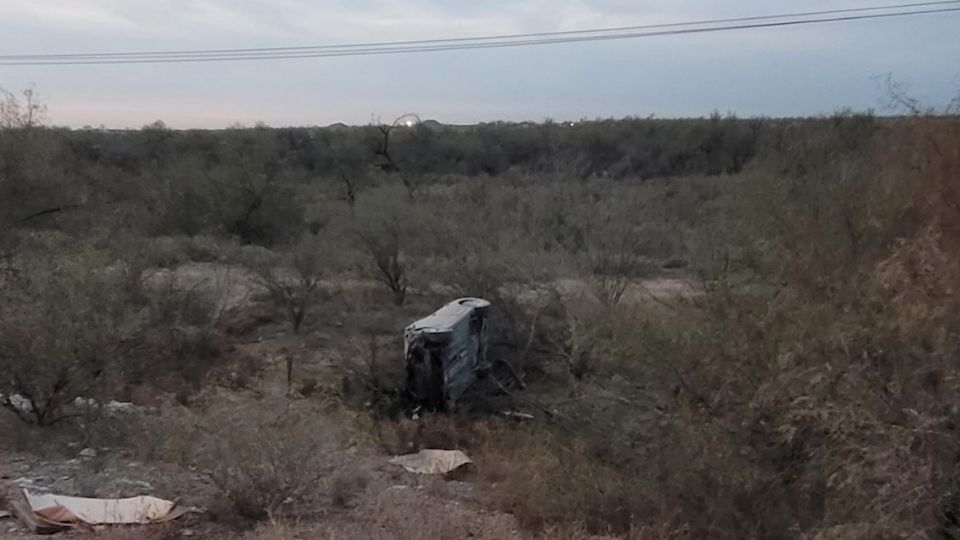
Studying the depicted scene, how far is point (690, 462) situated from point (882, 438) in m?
1.99

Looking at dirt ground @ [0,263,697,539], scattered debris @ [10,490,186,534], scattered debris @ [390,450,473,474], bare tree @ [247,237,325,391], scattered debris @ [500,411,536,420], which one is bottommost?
scattered debris @ [500,411,536,420]

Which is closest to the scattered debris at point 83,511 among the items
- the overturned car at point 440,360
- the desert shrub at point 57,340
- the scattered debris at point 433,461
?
the scattered debris at point 433,461

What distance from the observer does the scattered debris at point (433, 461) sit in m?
11.8

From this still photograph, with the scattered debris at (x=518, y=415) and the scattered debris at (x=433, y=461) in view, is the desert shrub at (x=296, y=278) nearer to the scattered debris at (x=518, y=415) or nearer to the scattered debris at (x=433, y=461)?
the scattered debris at (x=518, y=415)

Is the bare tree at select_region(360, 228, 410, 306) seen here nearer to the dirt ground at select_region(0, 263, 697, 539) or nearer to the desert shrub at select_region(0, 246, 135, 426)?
the dirt ground at select_region(0, 263, 697, 539)

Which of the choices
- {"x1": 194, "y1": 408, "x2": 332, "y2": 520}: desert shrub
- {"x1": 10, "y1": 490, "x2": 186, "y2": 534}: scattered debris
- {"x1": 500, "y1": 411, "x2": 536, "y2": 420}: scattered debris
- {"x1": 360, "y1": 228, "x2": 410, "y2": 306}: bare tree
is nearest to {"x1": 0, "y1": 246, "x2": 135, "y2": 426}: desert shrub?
{"x1": 194, "y1": 408, "x2": 332, "y2": 520}: desert shrub

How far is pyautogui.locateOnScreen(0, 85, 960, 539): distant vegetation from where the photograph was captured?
729 cm

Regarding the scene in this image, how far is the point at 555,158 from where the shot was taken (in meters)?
52.9

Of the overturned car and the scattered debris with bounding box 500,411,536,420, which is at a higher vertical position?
the overturned car

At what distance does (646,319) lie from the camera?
10477 millimetres

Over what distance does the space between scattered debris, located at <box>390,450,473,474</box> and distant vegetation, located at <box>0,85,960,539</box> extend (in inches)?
17.6

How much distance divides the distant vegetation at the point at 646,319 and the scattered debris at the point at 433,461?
448mm

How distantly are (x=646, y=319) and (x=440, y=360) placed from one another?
5.77 metres

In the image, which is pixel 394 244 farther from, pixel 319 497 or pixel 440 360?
pixel 319 497
